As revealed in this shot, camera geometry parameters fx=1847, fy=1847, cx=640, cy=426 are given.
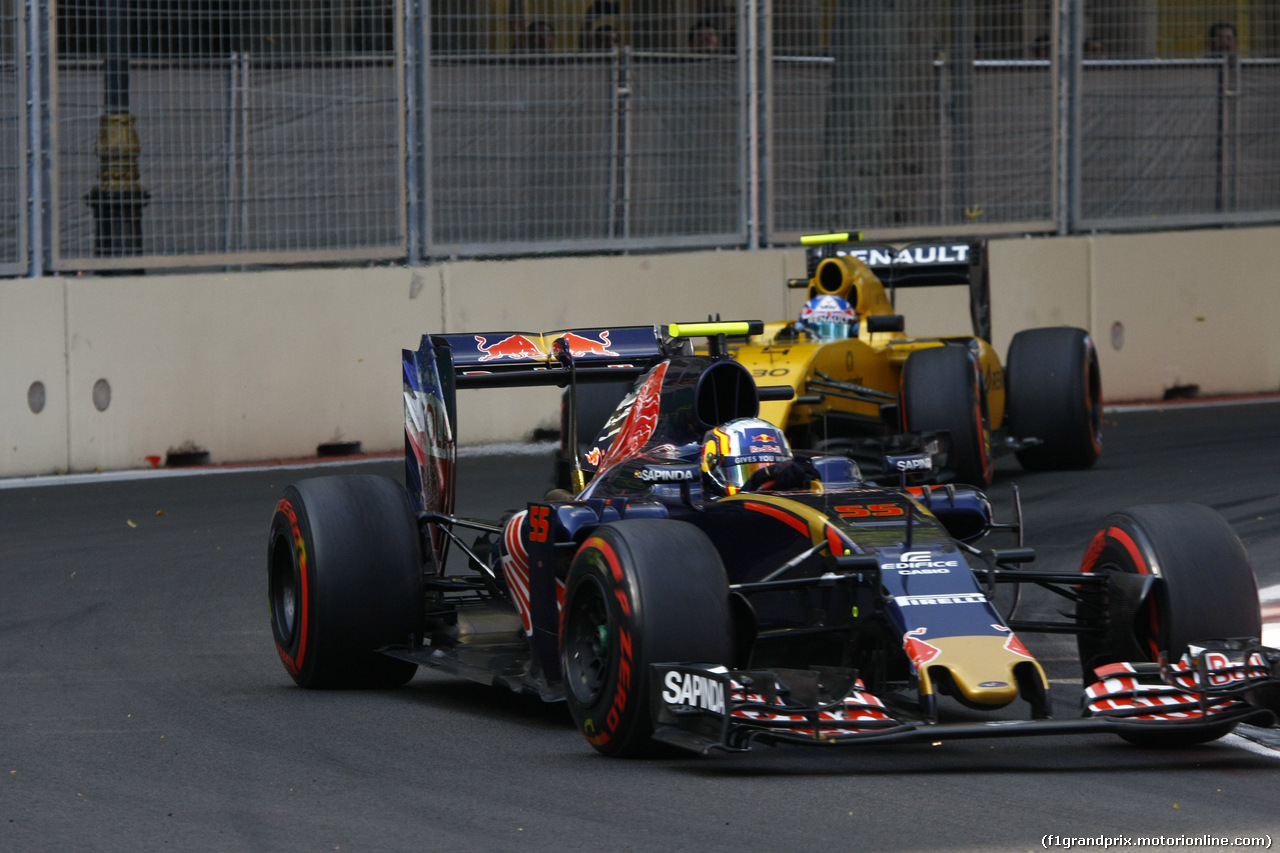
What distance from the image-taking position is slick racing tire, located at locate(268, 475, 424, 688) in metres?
6.79

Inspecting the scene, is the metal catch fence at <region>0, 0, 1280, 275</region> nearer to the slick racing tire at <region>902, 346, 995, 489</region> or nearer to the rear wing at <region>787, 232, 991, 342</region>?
the rear wing at <region>787, 232, 991, 342</region>

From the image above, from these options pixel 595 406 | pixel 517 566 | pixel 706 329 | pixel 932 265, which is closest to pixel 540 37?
pixel 932 265

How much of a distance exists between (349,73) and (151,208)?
180cm

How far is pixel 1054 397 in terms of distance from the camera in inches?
496

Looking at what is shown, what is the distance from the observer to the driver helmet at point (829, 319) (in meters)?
12.2

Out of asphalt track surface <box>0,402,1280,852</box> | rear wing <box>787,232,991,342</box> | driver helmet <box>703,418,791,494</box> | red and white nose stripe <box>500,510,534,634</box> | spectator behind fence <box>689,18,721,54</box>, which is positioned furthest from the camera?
spectator behind fence <box>689,18,721,54</box>

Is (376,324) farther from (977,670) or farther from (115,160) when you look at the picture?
(977,670)

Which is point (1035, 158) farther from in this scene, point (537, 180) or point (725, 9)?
point (537, 180)

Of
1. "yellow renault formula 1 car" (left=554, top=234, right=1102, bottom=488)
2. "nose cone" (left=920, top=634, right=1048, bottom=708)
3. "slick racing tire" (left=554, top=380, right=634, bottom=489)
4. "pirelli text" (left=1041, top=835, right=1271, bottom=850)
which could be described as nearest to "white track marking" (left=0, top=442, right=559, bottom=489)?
"yellow renault formula 1 car" (left=554, top=234, right=1102, bottom=488)

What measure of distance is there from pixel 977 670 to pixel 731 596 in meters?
0.79

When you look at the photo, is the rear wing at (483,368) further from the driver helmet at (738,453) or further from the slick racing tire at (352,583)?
the driver helmet at (738,453)

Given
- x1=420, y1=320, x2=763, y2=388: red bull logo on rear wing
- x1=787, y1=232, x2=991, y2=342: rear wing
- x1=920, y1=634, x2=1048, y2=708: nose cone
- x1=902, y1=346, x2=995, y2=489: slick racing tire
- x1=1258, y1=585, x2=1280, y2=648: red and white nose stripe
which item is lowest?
x1=1258, y1=585, x2=1280, y2=648: red and white nose stripe

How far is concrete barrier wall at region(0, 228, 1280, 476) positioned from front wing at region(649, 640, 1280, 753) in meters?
8.71

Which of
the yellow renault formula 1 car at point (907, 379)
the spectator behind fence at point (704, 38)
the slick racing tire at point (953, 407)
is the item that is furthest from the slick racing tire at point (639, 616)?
the spectator behind fence at point (704, 38)
